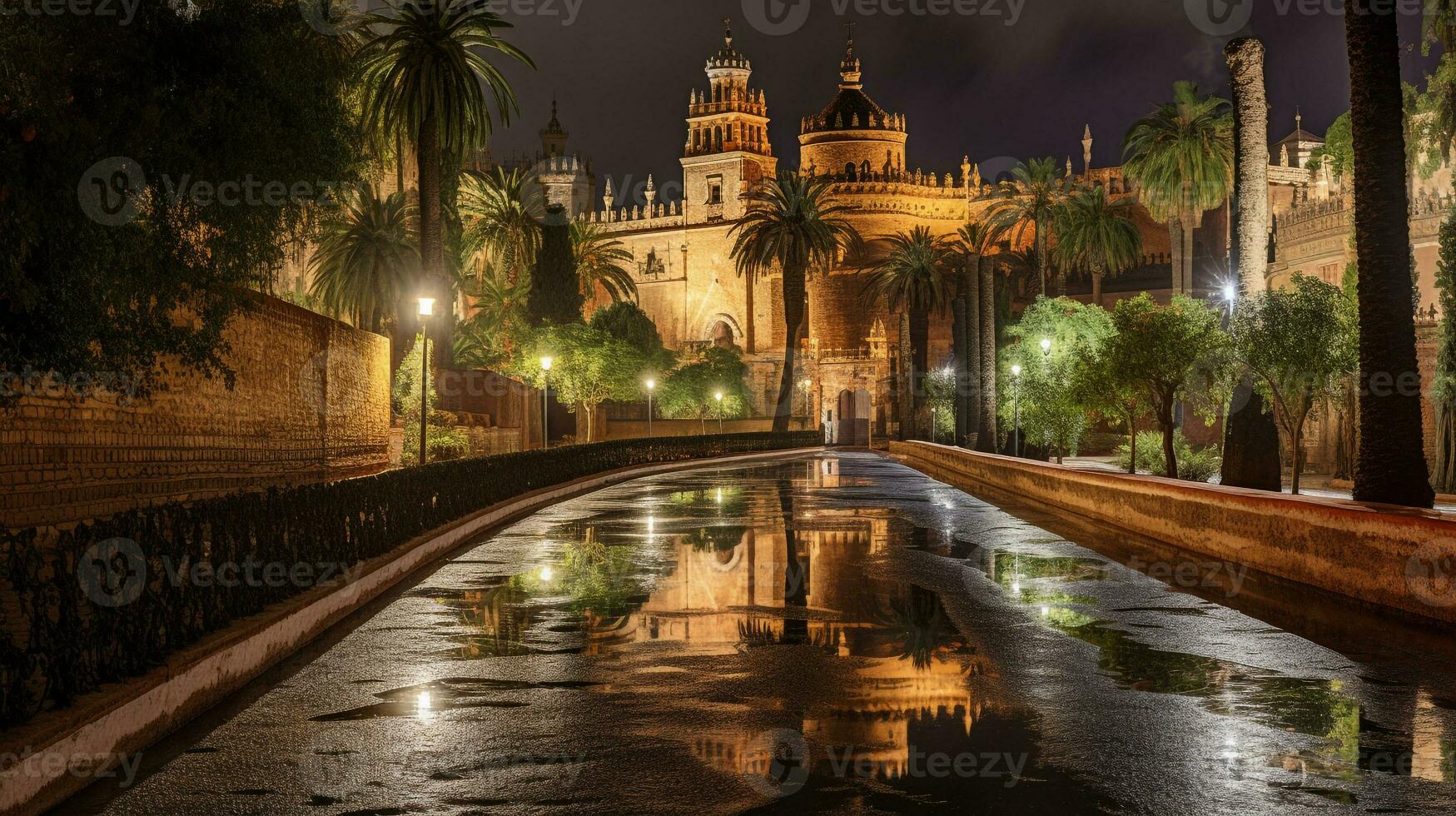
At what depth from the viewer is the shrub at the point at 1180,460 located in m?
40.7

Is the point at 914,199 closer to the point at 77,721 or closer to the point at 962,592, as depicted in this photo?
the point at 962,592

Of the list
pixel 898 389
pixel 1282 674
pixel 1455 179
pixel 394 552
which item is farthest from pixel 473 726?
pixel 898 389

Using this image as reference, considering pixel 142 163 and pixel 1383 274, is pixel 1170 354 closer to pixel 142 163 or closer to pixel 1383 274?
pixel 1383 274

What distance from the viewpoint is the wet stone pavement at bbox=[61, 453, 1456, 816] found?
19.6 ft

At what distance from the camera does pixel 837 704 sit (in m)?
7.84

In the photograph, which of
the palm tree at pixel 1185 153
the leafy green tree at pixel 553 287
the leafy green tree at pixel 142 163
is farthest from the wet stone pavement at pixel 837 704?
the leafy green tree at pixel 553 287

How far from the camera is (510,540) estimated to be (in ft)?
64.0

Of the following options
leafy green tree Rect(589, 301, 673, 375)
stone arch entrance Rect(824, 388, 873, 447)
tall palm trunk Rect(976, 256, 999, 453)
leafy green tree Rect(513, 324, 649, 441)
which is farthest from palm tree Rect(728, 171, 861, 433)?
tall palm trunk Rect(976, 256, 999, 453)

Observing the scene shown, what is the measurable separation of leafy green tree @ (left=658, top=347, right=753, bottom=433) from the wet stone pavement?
65320mm

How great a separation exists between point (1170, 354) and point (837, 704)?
101 feet

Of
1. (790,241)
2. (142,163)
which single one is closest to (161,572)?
(142,163)

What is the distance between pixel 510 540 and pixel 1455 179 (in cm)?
2599

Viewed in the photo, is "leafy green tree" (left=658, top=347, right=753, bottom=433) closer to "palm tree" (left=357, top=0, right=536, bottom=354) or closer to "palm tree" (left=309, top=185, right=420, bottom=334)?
"palm tree" (left=309, top=185, right=420, bottom=334)

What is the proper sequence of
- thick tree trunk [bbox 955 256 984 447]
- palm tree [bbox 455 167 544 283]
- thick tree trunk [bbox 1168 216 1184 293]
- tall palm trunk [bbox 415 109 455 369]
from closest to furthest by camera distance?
1. tall palm trunk [bbox 415 109 455 369]
2. thick tree trunk [bbox 955 256 984 447]
3. thick tree trunk [bbox 1168 216 1184 293]
4. palm tree [bbox 455 167 544 283]
